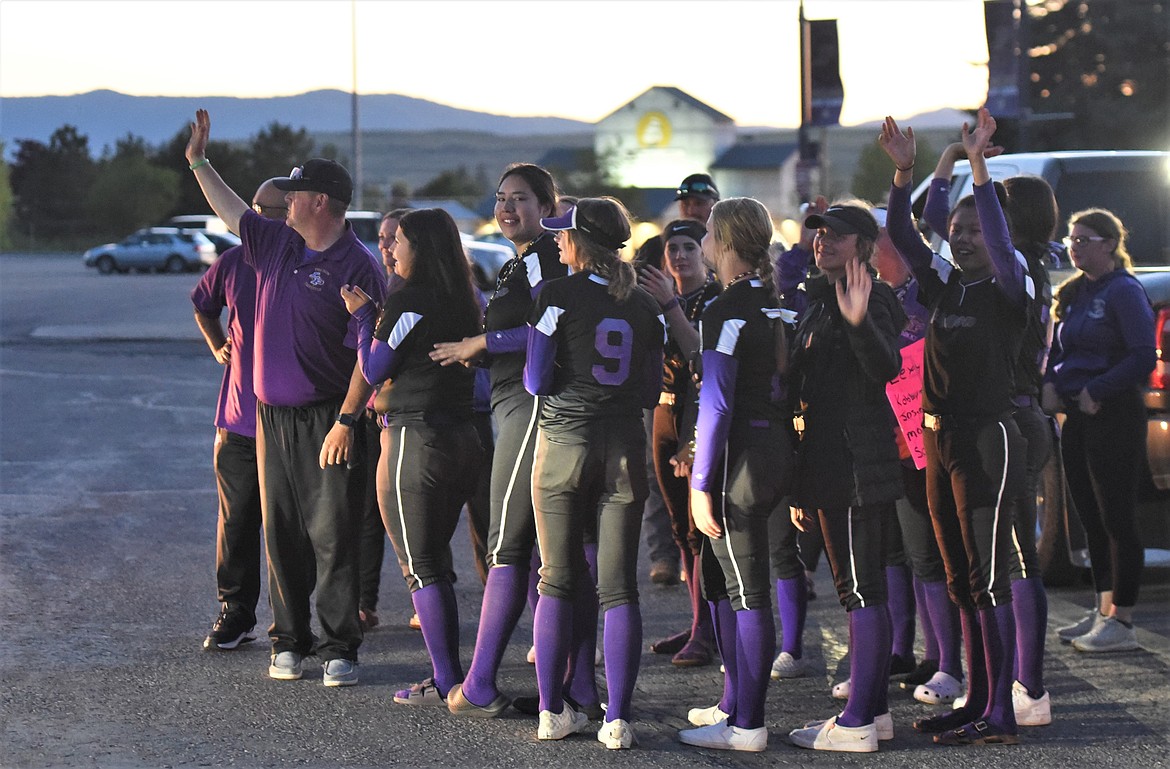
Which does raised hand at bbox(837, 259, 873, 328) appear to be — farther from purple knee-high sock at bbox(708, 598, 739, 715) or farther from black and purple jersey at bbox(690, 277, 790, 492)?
purple knee-high sock at bbox(708, 598, 739, 715)

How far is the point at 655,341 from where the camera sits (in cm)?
552

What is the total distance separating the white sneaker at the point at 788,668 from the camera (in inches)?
258

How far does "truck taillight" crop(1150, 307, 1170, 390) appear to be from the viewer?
23.3 feet

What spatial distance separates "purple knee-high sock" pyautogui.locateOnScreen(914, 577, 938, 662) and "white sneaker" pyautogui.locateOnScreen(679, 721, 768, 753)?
3.43 feet

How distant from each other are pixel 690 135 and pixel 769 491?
5812 inches

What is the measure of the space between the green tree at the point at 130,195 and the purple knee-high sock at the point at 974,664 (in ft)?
307

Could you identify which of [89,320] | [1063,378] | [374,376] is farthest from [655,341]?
[89,320]

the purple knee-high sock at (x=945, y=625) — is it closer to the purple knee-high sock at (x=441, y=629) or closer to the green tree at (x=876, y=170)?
the purple knee-high sock at (x=441, y=629)

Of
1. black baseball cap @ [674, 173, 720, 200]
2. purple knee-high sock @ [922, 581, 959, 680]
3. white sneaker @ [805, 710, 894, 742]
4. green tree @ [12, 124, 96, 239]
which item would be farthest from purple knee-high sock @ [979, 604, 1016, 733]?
green tree @ [12, 124, 96, 239]

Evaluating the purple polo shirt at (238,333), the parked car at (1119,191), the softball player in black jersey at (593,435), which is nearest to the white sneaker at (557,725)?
the softball player in black jersey at (593,435)

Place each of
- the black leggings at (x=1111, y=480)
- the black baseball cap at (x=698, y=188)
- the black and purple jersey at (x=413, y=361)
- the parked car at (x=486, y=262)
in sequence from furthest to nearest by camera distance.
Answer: the parked car at (x=486, y=262), the black baseball cap at (x=698, y=188), the black leggings at (x=1111, y=480), the black and purple jersey at (x=413, y=361)

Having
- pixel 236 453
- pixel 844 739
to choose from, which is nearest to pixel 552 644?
pixel 844 739

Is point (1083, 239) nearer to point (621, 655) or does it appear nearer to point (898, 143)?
point (898, 143)

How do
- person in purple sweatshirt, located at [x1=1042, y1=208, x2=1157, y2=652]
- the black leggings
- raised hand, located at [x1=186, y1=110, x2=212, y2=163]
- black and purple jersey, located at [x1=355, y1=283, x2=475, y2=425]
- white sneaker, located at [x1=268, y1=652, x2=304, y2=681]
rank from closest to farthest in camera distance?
black and purple jersey, located at [x1=355, y1=283, x2=475, y2=425], white sneaker, located at [x1=268, y1=652, x2=304, y2=681], raised hand, located at [x1=186, y1=110, x2=212, y2=163], person in purple sweatshirt, located at [x1=1042, y1=208, x2=1157, y2=652], the black leggings
